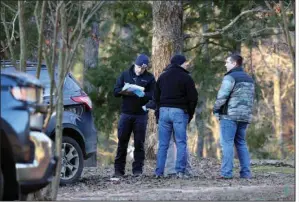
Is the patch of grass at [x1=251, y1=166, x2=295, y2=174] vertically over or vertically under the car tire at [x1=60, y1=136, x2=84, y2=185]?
under

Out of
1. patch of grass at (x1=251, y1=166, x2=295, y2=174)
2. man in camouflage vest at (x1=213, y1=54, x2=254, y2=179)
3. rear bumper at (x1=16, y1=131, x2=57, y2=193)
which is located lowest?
patch of grass at (x1=251, y1=166, x2=295, y2=174)

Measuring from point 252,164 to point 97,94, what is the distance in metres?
5.98

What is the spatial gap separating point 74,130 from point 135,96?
4.37 ft

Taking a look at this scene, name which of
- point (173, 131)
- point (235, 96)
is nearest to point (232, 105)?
point (235, 96)

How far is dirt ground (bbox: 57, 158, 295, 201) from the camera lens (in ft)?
31.5

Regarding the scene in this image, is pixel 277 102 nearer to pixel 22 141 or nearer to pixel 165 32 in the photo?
pixel 165 32

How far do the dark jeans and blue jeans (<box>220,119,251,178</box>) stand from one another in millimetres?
1208

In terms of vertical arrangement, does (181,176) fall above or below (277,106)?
below

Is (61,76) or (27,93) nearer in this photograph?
(27,93)

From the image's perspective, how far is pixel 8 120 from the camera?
675 centimetres

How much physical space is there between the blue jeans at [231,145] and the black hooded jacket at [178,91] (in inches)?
22.0

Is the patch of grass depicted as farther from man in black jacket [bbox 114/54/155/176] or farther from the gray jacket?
man in black jacket [bbox 114/54/155/176]

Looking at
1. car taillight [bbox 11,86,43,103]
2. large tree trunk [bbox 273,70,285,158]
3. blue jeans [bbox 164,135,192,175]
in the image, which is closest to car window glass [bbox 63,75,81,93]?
blue jeans [bbox 164,135,192,175]

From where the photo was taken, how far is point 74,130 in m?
11.5
